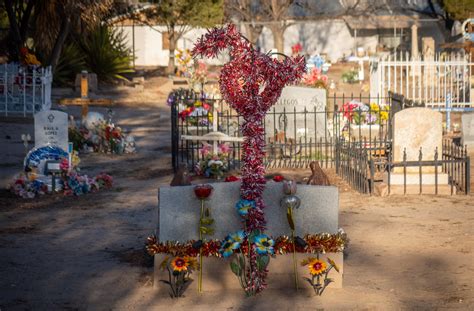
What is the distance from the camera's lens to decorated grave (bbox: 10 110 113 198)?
13969mm

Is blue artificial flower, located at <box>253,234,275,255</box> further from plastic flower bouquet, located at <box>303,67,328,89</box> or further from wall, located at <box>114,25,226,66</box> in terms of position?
wall, located at <box>114,25,226,66</box>

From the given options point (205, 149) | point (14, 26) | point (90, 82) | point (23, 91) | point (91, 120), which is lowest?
point (205, 149)

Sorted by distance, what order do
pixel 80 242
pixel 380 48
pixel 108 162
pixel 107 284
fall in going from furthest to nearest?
pixel 380 48 → pixel 108 162 → pixel 80 242 → pixel 107 284

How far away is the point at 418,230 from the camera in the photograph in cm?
1127

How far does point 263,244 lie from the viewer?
8.38 m

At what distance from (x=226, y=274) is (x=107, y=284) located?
111cm

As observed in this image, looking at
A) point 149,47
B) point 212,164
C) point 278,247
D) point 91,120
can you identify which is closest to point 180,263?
point 278,247

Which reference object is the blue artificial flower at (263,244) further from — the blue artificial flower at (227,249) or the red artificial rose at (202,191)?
the red artificial rose at (202,191)

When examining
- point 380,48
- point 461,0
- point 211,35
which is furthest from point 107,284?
point 380,48

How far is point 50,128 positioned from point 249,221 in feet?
22.5

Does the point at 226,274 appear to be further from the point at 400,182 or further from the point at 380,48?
the point at 380,48

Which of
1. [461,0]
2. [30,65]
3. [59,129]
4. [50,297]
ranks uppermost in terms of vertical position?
[461,0]

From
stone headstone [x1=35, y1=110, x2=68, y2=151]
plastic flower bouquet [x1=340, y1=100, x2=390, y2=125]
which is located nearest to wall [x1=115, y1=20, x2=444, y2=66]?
plastic flower bouquet [x1=340, y1=100, x2=390, y2=125]

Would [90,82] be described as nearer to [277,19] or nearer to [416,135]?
[277,19]
